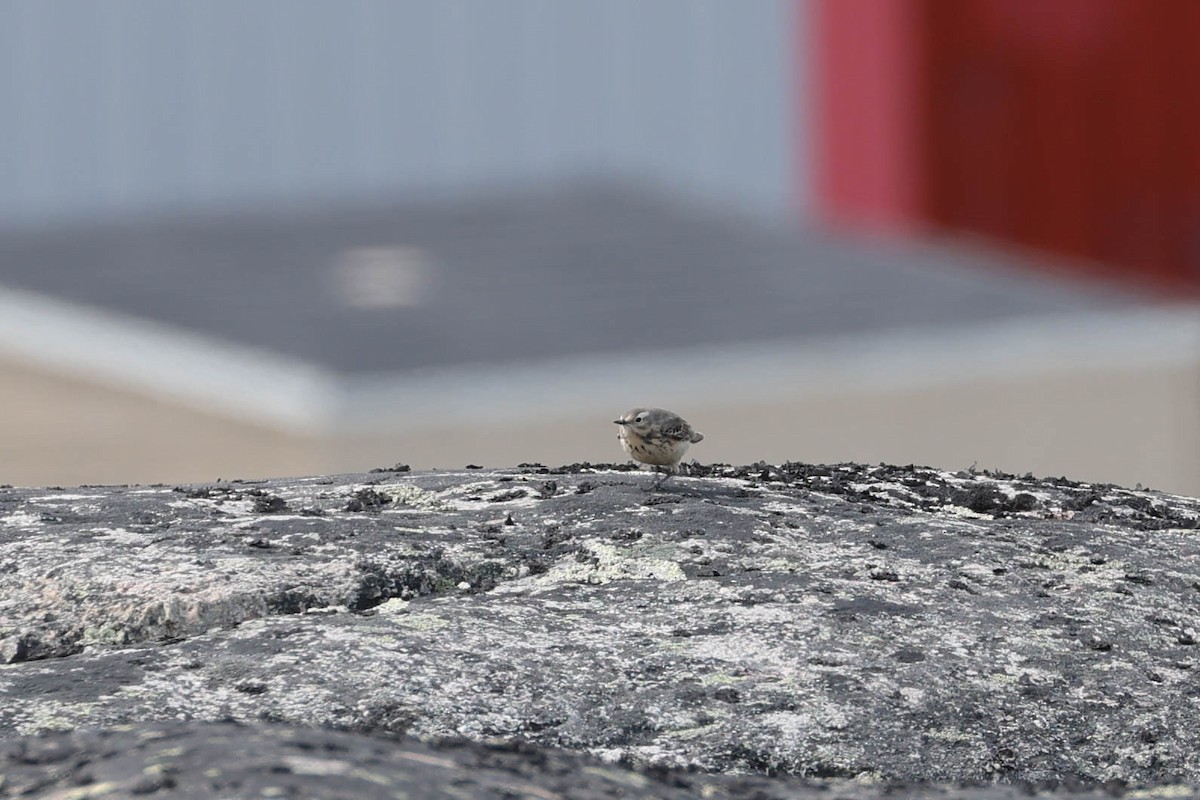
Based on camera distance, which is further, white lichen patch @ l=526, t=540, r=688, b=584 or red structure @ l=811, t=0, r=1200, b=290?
red structure @ l=811, t=0, r=1200, b=290

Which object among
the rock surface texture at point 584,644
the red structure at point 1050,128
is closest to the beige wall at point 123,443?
the red structure at point 1050,128

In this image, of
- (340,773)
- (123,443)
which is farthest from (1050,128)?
(340,773)

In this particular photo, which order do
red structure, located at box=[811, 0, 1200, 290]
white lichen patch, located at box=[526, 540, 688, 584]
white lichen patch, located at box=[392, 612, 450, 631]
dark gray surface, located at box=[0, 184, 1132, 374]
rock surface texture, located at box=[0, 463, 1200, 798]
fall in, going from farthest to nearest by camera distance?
red structure, located at box=[811, 0, 1200, 290]
dark gray surface, located at box=[0, 184, 1132, 374]
white lichen patch, located at box=[526, 540, 688, 584]
white lichen patch, located at box=[392, 612, 450, 631]
rock surface texture, located at box=[0, 463, 1200, 798]

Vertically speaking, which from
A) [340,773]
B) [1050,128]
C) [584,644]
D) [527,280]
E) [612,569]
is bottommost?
[340,773]

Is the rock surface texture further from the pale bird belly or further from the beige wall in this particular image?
the beige wall

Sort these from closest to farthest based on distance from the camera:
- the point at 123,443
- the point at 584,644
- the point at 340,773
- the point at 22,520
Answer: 1. the point at 340,773
2. the point at 584,644
3. the point at 22,520
4. the point at 123,443

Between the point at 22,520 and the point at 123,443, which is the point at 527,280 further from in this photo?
the point at 22,520

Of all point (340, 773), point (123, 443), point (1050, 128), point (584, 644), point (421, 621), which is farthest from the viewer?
point (1050, 128)

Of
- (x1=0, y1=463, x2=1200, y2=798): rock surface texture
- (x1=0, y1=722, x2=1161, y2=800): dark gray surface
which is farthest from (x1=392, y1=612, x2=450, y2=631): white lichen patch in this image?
(x1=0, y1=722, x2=1161, y2=800): dark gray surface
